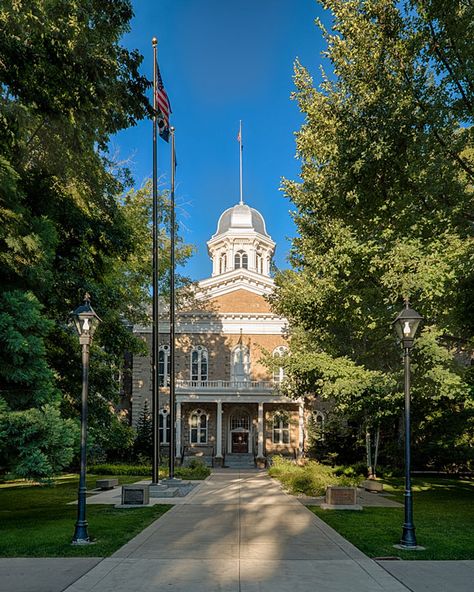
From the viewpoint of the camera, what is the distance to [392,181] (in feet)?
51.1

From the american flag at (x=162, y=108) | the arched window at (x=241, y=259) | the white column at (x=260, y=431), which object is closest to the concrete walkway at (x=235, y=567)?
the american flag at (x=162, y=108)

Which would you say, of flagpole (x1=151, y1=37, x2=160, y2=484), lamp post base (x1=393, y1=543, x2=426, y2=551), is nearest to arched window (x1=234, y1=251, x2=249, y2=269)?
flagpole (x1=151, y1=37, x2=160, y2=484)

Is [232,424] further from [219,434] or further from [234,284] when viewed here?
[234,284]

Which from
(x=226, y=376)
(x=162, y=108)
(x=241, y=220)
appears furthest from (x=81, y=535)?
(x=241, y=220)

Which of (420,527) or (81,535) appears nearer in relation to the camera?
(81,535)

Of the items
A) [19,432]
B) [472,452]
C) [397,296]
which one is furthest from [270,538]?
[472,452]

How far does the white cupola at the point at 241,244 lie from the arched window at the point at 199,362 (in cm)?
879

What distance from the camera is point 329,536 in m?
10.8

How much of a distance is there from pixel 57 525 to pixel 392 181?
11.8 metres

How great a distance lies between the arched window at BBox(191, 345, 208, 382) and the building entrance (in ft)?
14.8

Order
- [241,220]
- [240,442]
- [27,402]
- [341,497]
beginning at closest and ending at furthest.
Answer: [27,402], [341,497], [240,442], [241,220]

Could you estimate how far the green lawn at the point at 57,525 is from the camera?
30.8 ft

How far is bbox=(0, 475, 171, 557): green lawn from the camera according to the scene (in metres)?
9.38

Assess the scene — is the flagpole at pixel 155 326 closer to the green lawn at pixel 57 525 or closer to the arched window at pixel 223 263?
the green lawn at pixel 57 525
